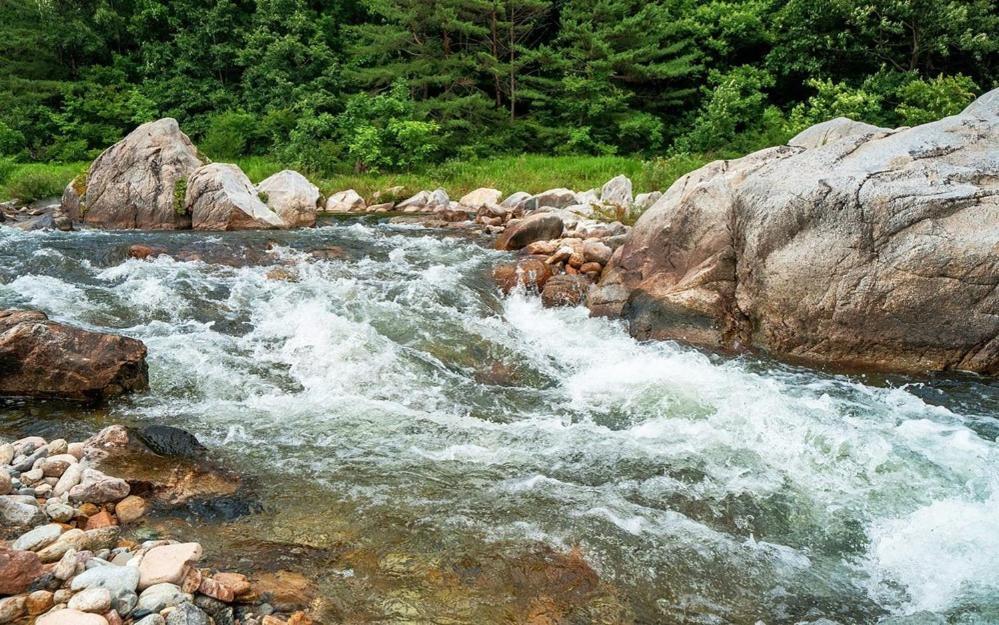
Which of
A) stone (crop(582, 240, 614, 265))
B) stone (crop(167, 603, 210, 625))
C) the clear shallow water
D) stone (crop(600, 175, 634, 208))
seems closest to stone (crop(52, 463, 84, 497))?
the clear shallow water

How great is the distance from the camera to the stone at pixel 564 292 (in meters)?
9.42

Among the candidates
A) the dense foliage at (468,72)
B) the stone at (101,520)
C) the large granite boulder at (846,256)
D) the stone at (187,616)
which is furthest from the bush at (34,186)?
the stone at (187,616)

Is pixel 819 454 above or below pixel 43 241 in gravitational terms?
below

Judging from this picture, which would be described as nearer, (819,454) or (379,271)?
A: (819,454)

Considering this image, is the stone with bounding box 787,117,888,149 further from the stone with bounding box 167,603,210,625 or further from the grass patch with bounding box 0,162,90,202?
the grass patch with bounding box 0,162,90,202

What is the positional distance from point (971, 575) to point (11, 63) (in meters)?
33.3

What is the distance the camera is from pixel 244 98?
1072 inches

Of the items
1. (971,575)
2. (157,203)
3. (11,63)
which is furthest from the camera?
(11,63)

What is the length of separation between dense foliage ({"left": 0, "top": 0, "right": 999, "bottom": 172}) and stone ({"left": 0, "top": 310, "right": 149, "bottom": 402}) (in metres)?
15.8

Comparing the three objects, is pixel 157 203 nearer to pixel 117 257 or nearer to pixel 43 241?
pixel 43 241

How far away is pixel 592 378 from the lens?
23.2 feet

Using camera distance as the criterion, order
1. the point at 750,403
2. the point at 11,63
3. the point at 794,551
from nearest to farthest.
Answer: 1. the point at 794,551
2. the point at 750,403
3. the point at 11,63

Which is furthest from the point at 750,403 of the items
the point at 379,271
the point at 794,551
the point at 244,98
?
the point at 244,98

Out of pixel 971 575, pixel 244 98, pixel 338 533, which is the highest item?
pixel 244 98
